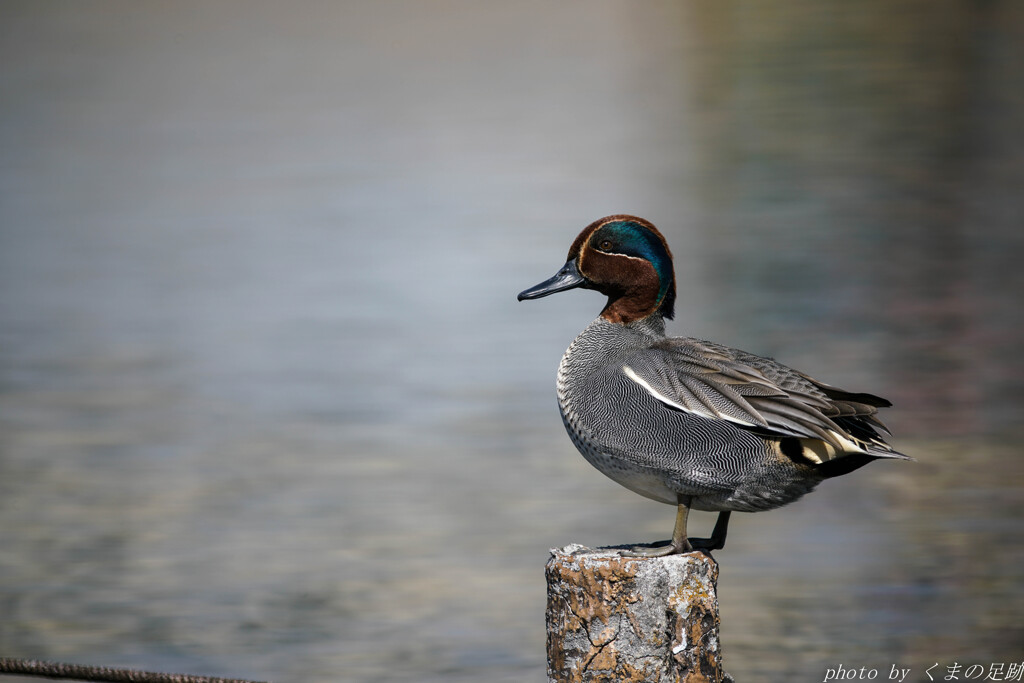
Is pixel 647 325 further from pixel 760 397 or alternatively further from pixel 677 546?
pixel 677 546

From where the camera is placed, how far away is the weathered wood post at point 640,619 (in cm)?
199

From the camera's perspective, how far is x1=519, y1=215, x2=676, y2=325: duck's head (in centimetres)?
243

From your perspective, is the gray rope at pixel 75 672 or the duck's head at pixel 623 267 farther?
the duck's head at pixel 623 267

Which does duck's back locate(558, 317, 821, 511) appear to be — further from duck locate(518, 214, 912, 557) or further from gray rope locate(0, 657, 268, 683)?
gray rope locate(0, 657, 268, 683)

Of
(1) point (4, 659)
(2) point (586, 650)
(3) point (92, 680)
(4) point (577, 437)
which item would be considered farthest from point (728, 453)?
(1) point (4, 659)

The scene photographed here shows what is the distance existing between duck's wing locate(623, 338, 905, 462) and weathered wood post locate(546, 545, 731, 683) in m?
0.34

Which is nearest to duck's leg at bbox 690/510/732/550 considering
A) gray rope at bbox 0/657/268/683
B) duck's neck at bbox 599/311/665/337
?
duck's neck at bbox 599/311/665/337

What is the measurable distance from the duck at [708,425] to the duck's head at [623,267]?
0.05m

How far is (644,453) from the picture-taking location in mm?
2205

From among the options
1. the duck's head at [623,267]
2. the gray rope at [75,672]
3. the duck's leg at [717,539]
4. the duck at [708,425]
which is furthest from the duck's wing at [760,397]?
the gray rope at [75,672]

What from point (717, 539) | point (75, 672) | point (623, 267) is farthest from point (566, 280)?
point (75, 672)

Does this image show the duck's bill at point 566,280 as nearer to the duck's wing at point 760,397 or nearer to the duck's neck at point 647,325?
the duck's neck at point 647,325

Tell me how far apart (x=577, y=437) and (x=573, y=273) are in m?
0.44

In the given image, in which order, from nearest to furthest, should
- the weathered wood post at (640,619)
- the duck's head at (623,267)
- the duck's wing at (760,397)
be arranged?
the weathered wood post at (640,619), the duck's wing at (760,397), the duck's head at (623,267)
